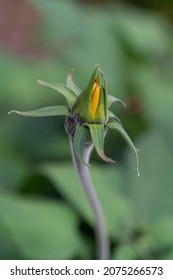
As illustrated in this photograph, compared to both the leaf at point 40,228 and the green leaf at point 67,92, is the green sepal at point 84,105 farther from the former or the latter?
the leaf at point 40,228

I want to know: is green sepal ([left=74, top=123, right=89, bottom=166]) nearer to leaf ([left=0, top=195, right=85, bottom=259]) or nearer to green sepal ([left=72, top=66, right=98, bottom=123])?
green sepal ([left=72, top=66, right=98, bottom=123])

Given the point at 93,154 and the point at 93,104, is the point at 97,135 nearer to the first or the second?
the point at 93,104

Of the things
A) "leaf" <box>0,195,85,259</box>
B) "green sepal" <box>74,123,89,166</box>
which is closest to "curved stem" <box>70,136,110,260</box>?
"green sepal" <box>74,123,89,166</box>

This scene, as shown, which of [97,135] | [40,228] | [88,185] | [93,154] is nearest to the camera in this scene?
[97,135]

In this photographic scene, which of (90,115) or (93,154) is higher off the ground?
(90,115)

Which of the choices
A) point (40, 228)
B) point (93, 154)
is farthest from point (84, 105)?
point (93, 154)

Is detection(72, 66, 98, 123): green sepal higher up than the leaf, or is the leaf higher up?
detection(72, 66, 98, 123): green sepal

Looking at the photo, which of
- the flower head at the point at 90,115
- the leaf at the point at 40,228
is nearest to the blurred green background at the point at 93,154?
the leaf at the point at 40,228

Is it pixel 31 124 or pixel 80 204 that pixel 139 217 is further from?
pixel 31 124
